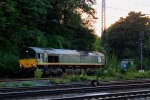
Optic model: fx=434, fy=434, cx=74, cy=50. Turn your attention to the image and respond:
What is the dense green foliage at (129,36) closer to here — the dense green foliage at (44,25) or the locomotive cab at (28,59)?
the dense green foliage at (44,25)

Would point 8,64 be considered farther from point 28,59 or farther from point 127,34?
point 127,34

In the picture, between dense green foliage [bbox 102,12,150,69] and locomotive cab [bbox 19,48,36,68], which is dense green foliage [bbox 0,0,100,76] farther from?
dense green foliage [bbox 102,12,150,69]

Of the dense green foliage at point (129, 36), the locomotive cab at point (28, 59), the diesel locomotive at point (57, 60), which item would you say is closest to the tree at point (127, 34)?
the dense green foliage at point (129, 36)

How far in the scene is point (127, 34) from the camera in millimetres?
83000

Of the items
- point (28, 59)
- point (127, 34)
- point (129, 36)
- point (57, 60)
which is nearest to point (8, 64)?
point (28, 59)

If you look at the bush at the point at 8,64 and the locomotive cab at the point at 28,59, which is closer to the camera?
the locomotive cab at the point at 28,59

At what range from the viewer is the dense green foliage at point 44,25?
151 feet

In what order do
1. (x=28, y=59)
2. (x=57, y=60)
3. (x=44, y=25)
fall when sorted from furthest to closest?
(x=44, y=25) < (x=57, y=60) < (x=28, y=59)

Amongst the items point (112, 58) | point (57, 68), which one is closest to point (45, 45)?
point (57, 68)

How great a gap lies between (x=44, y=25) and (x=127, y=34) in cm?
3174

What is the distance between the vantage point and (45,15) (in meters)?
52.9

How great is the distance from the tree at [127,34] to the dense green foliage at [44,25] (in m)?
21.0

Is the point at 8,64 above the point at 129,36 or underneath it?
underneath

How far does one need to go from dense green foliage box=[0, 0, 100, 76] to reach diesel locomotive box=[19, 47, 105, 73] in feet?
9.29
